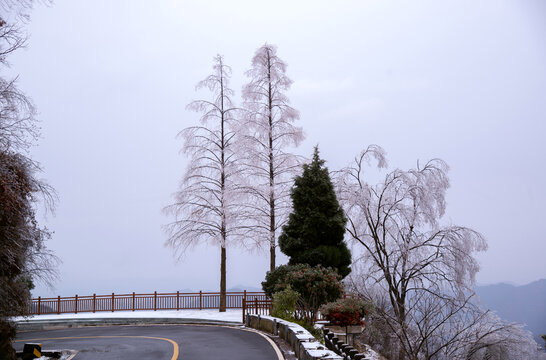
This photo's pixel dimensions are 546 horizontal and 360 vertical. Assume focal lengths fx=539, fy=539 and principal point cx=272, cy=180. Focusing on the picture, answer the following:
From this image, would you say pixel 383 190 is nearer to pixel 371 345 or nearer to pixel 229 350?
pixel 371 345

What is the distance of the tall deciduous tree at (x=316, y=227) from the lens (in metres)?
26.5

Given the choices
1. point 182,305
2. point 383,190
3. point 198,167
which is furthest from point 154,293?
point 383,190

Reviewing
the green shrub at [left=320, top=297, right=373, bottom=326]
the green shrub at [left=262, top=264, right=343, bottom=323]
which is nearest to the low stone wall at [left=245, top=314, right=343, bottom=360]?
the green shrub at [left=262, top=264, right=343, bottom=323]

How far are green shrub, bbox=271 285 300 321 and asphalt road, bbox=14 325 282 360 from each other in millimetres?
1244

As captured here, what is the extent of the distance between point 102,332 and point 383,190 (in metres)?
15.1

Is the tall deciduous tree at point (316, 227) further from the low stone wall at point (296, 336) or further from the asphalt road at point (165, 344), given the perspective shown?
the asphalt road at point (165, 344)

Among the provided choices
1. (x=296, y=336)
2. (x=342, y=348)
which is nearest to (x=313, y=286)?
(x=342, y=348)

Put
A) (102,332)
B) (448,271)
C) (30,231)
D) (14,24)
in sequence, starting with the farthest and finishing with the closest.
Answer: (448,271)
(102,332)
(30,231)
(14,24)

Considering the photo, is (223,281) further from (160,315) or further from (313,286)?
(313,286)

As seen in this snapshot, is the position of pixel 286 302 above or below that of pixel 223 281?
below

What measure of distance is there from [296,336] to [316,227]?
14.2 meters

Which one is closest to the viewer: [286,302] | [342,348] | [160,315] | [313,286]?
[342,348]

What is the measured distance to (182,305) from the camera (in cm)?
3353

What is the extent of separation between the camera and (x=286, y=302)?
19.2 metres
